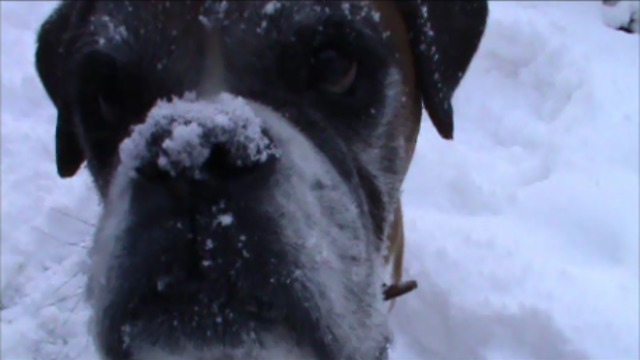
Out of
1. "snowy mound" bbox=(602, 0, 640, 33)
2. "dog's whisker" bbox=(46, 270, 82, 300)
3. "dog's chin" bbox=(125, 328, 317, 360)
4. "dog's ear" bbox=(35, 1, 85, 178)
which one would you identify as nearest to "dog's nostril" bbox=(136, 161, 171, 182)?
"dog's chin" bbox=(125, 328, 317, 360)

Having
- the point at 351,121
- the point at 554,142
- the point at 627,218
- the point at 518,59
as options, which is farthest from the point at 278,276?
the point at 518,59

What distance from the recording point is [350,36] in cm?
200

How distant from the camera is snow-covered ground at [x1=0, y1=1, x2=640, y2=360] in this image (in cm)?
310

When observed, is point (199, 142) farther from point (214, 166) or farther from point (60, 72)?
point (60, 72)

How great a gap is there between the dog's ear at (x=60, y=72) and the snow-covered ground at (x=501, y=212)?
0.54 meters

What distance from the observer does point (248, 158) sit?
162 cm

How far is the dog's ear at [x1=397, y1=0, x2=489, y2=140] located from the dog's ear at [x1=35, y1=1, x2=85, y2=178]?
912 mm

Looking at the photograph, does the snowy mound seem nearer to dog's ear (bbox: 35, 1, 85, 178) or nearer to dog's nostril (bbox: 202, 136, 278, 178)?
dog's ear (bbox: 35, 1, 85, 178)

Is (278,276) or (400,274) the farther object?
(400,274)

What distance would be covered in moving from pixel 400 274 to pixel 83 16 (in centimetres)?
141

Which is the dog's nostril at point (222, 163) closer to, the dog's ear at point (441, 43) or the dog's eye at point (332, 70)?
the dog's eye at point (332, 70)

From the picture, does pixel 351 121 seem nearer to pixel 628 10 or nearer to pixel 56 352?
pixel 56 352

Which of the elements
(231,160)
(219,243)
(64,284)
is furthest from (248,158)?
(64,284)

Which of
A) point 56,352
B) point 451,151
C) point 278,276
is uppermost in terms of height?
point 278,276
